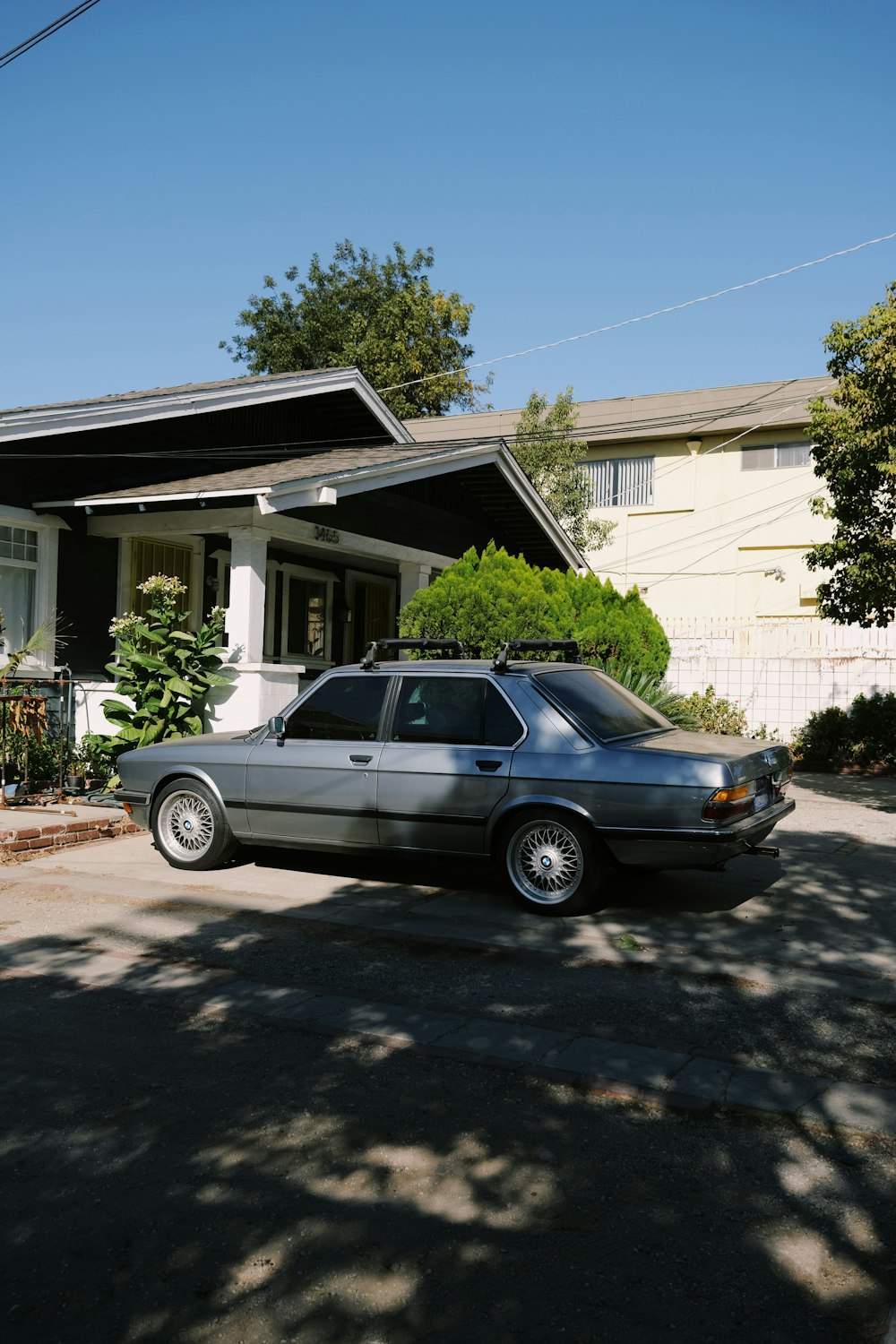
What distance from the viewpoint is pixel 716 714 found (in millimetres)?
18203

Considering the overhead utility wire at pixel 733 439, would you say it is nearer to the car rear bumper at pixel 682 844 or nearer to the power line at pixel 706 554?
the power line at pixel 706 554

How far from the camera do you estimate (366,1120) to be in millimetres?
4043

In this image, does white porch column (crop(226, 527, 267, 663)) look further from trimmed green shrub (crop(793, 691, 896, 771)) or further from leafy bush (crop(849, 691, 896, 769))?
leafy bush (crop(849, 691, 896, 769))

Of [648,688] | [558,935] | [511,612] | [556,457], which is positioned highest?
[556,457]

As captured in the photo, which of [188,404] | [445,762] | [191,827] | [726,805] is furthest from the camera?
[188,404]

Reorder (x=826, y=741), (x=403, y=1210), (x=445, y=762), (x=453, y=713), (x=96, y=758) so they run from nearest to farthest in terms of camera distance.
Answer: (x=403, y=1210), (x=445, y=762), (x=453, y=713), (x=96, y=758), (x=826, y=741)

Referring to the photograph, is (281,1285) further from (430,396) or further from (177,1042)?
(430,396)

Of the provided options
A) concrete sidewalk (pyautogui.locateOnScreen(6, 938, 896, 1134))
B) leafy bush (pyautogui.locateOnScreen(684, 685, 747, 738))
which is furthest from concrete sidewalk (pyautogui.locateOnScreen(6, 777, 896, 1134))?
leafy bush (pyautogui.locateOnScreen(684, 685, 747, 738))

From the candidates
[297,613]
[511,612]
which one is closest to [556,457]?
[297,613]

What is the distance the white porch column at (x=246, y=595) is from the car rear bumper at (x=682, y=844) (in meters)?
6.52

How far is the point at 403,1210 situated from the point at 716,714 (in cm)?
1552

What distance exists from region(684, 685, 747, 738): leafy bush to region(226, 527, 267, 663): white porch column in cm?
806

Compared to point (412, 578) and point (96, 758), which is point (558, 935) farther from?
point (412, 578)

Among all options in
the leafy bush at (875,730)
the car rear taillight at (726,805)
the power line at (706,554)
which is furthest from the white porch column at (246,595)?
the power line at (706,554)
